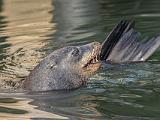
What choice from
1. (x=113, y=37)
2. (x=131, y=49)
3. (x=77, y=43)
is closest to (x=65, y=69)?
(x=113, y=37)

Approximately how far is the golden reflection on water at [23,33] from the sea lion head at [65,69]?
788 millimetres

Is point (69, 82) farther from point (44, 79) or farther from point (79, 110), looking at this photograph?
point (79, 110)

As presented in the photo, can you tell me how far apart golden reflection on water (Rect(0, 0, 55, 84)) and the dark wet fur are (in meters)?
1.27

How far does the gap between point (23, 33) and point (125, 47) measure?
11.9ft

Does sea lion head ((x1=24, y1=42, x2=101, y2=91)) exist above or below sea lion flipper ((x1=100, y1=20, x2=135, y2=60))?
below

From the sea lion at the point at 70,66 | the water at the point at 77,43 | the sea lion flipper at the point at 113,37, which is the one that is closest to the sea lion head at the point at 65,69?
the sea lion at the point at 70,66

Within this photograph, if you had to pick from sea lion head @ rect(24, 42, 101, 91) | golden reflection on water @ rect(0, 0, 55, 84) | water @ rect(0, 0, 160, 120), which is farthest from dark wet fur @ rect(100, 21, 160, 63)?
golden reflection on water @ rect(0, 0, 55, 84)

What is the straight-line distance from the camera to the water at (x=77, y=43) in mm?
6656

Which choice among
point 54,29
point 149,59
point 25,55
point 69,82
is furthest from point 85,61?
point 54,29

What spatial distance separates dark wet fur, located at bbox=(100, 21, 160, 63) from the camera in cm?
890

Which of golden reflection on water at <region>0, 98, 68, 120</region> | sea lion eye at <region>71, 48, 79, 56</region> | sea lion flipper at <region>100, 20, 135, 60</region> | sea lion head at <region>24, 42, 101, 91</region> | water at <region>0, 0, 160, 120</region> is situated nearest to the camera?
golden reflection on water at <region>0, 98, 68, 120</region>

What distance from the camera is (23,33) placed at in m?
12.2

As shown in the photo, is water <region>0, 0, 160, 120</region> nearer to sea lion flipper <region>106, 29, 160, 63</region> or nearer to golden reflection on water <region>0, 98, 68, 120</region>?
golden reflection on water <region>0, 98, 68, 120</region>

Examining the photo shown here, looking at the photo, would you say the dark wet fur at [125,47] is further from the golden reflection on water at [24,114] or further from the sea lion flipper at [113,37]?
the golden reflection on water at [24,114]
